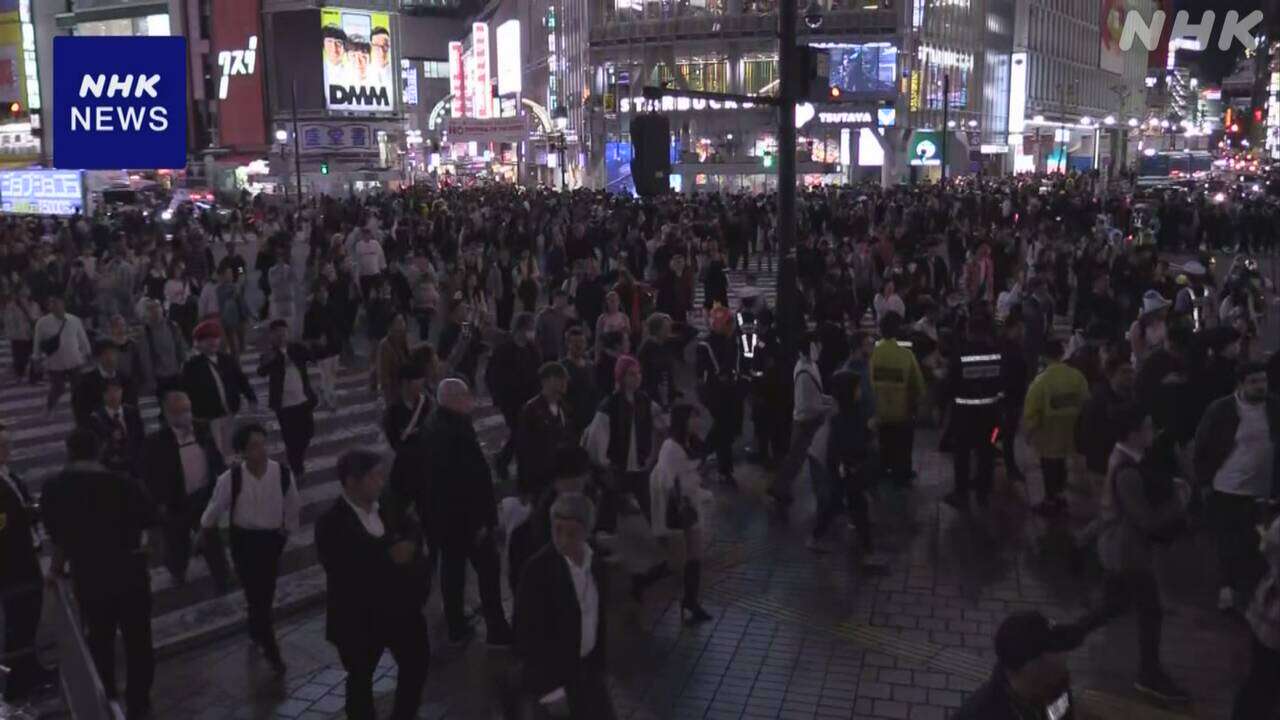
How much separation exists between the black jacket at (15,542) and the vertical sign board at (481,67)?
101992mm

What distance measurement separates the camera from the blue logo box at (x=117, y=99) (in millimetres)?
6297

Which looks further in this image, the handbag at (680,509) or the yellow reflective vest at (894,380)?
the yellow reflective vest at (894,380)

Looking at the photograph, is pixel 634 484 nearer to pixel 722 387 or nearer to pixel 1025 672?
pixel 722 387

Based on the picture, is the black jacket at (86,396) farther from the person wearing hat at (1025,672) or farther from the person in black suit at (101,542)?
the person wearing hat at (1025,672)

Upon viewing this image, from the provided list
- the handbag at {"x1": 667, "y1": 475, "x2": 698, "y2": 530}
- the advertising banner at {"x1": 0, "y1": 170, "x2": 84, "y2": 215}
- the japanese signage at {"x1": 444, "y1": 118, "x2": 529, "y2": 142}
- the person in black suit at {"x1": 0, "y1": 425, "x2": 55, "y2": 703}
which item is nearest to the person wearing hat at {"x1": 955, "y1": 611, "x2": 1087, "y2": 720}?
the handbag at {"x1": 667, "y1": 475, "x2": 698, "y2": 530}

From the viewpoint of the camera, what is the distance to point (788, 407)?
11.6 m

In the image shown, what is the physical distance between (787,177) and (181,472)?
692cm

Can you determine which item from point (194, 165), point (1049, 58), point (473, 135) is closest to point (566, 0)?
point (473, 135)

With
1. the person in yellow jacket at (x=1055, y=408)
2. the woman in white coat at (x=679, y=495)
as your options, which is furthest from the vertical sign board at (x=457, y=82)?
the woman in white coat at (x=679, y=495)

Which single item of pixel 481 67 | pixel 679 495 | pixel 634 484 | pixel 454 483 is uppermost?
pixel 481 67

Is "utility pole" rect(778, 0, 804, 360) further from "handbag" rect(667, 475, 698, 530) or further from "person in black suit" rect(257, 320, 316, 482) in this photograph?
"person in black suit" rect(257, 320, 316, 482)

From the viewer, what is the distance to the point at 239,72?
2899 inches

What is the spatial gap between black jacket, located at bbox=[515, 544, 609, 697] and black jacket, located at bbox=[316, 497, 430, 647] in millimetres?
926

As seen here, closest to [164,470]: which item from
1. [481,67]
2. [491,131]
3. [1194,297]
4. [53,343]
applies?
[53,343]
